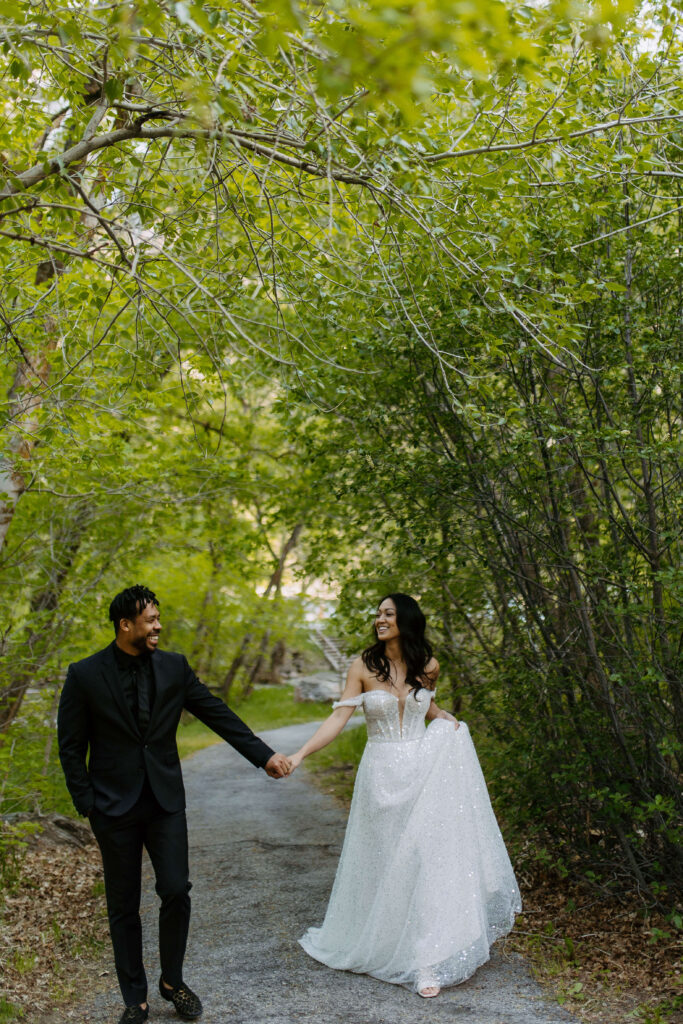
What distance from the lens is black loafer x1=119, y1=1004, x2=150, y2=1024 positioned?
4062 mm

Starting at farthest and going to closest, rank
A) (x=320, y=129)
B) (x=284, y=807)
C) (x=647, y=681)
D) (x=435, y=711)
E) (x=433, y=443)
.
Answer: (x=284, y=807), (x=433, y=443), (x=435, y=711), (x=647, y=681), (x=320, y=129)

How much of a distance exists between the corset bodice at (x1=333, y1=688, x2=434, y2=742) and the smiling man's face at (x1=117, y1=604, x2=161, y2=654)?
1361 millimetres

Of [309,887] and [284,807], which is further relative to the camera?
[284,807]

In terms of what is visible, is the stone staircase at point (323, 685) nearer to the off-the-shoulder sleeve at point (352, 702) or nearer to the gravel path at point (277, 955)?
the gravel path at point (277, 955)

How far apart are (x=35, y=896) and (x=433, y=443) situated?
446cm

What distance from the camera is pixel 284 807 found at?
10.2 metres

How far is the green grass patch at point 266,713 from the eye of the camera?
1823cm

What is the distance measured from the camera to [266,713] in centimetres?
2138

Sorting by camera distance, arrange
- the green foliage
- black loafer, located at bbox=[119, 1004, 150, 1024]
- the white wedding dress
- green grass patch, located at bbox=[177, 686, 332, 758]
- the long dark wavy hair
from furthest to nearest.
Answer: green grass patch, located at bbox=[177, 686, 332, 758] → the long dark wavy hair → the white wedding dress → the green foliage → black loafer, located at bbox=[119, 1004, 150, 1024]

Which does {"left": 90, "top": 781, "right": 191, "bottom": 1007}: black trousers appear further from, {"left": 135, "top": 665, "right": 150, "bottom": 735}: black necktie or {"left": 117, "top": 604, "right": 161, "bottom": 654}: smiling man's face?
{"left": 117, "top": 604, "right": 161, "bottom": 654}: smiling man's face

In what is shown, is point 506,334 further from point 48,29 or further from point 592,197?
point 48,29

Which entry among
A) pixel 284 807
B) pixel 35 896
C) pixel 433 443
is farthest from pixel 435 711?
pixel 284 807

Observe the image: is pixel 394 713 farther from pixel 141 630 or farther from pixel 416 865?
pixel 141 630

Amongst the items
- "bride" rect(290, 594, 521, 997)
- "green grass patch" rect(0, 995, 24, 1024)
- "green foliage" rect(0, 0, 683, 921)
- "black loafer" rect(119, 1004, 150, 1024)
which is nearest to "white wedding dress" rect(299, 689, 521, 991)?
"bride" rect(290, 594, 521, 997)
